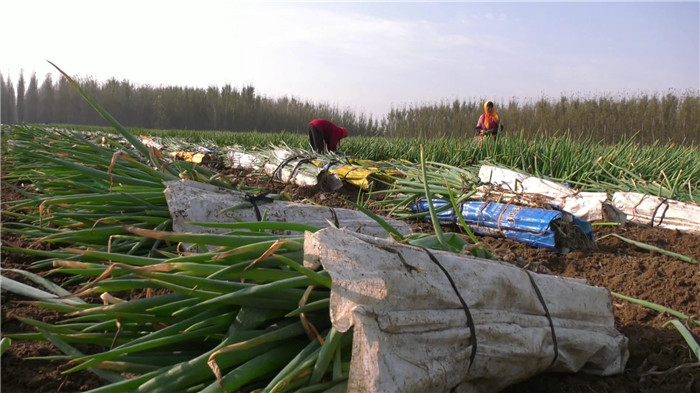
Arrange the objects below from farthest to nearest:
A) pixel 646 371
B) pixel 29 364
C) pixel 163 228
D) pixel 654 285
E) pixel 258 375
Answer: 1. pixel 654 285
2. pixel 163 228
3. pixel 646 371
4. pixel 29 364
5. pixel 258 375

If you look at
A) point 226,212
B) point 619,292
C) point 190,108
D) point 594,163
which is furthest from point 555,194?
point 190,108

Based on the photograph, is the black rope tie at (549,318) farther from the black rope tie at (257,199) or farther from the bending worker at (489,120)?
the bending worker at (489,120)

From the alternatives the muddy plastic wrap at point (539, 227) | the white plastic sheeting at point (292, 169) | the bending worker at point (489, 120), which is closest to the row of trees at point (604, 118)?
the bending worker at point (489, 120)

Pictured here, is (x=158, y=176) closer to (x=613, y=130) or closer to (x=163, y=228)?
(x=163, y=228)

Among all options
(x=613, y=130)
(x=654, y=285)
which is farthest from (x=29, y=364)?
(x=613, y=130)

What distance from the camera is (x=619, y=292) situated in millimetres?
2676

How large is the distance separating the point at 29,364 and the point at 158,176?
3.76 feet

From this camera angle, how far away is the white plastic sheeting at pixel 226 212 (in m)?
2.22

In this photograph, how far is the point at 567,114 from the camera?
14.1 meters

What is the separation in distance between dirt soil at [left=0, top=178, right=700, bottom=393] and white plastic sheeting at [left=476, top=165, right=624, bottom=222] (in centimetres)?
33

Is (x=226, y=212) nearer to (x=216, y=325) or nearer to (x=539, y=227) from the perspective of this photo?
(x=216, y=325)

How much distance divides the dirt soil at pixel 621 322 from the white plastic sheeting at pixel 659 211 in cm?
34

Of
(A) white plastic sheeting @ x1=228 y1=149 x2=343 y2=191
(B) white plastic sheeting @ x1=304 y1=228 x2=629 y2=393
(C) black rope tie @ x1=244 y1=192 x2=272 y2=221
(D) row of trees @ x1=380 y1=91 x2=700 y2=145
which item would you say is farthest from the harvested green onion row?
(D) row of trees @ x1=380 y1=91 x2=700 y2=145

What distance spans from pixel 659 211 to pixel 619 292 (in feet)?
6.47
